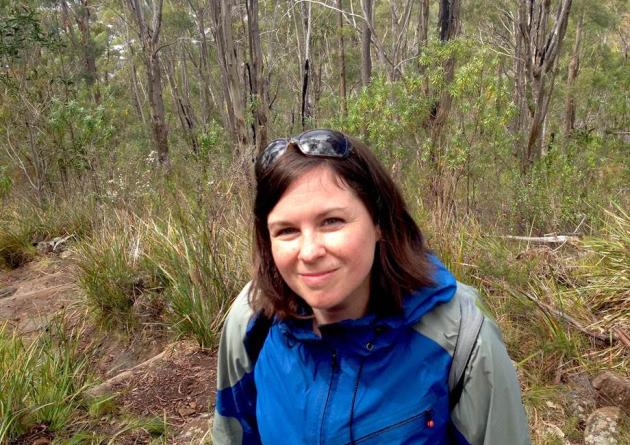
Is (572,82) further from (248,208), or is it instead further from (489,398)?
(489,398)

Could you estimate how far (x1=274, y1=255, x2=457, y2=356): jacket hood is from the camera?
1253 mm

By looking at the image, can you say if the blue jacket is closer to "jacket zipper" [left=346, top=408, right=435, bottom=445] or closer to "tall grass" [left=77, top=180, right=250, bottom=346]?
"jacket zipper" [left=346, top=408, right=435, bottom=445]

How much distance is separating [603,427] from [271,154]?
2.42 m

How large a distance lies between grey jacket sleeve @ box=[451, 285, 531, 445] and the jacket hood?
124 mm

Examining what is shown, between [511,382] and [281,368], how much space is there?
1.73ft

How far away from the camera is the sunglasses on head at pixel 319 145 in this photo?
1.29 metres

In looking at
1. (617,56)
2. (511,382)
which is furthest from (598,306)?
(617,56)

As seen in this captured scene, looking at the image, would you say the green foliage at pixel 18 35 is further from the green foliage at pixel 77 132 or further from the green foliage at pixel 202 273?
the green foliage at pixel 202 273

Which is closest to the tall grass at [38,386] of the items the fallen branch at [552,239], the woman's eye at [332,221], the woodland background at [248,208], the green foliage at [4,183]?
the woodland background at [248,208]

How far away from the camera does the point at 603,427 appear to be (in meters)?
2.82

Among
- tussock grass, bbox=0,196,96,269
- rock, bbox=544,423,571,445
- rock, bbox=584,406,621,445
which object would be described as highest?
rock, bbox=584,406,621,445

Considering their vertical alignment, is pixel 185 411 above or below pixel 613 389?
below

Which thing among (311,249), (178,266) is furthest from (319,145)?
(178,266)

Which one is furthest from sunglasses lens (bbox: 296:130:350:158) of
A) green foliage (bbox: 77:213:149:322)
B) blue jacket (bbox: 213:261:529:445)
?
green foliage (bbox: 77:213:149:322)
